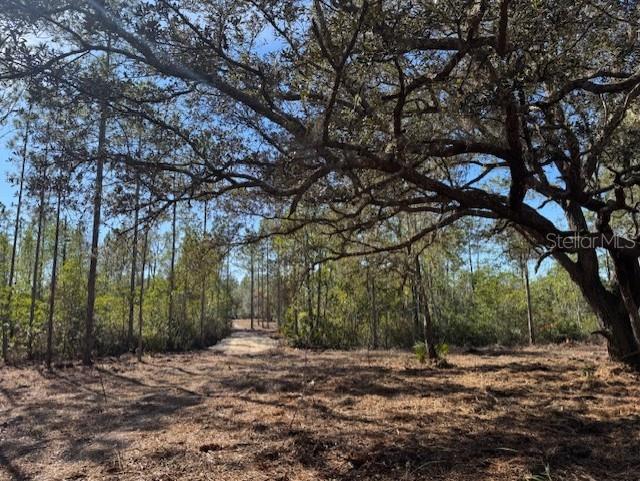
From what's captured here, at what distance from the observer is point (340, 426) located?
5.29m

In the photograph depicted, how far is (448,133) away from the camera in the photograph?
5965mm

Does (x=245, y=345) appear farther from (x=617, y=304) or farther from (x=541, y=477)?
(x=541, y=477)

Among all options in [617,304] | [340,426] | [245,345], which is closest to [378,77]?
[340,426]

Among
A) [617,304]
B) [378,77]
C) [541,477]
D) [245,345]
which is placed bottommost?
[245,345]

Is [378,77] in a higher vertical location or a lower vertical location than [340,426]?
higher

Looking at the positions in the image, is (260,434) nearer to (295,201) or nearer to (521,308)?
(295,201)

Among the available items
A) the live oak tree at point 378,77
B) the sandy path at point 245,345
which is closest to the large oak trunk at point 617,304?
the live oak tree at point 378,77

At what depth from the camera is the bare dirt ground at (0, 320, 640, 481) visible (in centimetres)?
392

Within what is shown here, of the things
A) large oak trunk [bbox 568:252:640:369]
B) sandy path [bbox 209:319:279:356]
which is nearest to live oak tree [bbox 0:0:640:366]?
large oak trunk [bbox 568:252:640:369]

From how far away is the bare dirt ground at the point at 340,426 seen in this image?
3.92 m

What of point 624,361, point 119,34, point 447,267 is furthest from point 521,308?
point 119,34

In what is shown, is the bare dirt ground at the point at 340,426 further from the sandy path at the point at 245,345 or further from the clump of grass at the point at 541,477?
the sandy path at the point at 245,345

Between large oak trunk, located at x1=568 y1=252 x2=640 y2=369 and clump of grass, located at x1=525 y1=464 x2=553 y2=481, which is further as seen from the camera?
large oak trunk, located at x1=568 y1=252 x2=640 y2=369

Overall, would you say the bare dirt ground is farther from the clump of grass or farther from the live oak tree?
the live oak tree
